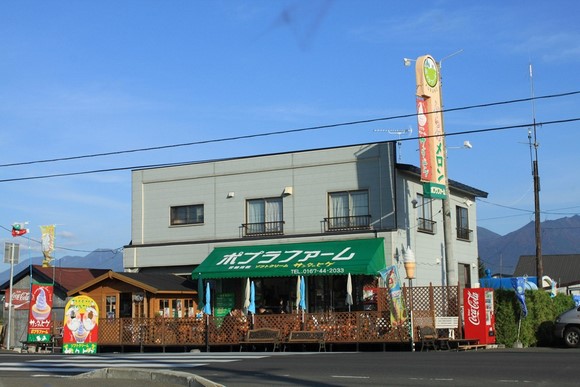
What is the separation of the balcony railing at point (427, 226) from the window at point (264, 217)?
5666 millimetres

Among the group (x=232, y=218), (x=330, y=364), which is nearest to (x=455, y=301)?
(x=330, y=364)

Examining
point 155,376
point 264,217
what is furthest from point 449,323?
point 155,376

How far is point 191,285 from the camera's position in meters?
33.8

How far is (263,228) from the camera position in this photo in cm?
3316

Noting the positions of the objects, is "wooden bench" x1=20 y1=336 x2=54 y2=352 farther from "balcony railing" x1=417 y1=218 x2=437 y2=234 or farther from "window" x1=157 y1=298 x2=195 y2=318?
"balcony railing" x1=417 y1=218 x2=437 y2=234

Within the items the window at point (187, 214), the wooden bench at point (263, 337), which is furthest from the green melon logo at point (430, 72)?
the window at point (187, 214)

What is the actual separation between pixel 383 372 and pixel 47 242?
38.1 meters

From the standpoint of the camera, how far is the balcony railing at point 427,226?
32000mm

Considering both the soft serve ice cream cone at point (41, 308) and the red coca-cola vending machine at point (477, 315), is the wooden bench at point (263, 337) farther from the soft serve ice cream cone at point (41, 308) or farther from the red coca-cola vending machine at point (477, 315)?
the soft serve ice cream cone at point (41, 308)

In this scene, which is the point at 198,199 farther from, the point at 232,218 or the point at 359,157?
the point at 359,157

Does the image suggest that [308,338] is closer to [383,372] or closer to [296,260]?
[296,260]

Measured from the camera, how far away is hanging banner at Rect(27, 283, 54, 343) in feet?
102

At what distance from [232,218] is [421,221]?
8.07m

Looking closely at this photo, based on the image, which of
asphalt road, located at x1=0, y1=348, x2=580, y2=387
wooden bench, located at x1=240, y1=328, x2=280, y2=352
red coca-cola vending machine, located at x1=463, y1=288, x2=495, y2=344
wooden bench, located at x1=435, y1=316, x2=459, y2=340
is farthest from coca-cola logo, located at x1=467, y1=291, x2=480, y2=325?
wooden bench, located at x1=240, y1=328, x2=280, y2=352
